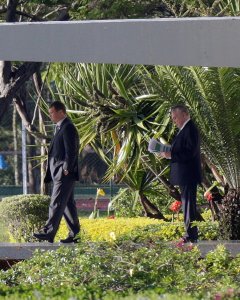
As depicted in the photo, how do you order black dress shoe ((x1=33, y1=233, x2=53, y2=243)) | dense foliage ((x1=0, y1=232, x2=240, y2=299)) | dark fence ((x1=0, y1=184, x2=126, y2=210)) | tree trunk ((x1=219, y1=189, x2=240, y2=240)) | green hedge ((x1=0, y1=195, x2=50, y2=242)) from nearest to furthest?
dense foliage ((x1=0, y1=232, x2=240, y2=299)) < black dress shoe ((x1=33, y1=233, x2=53, y2=243)) < tree trunk ((x1=219, y1=189, x2=240, y2=240)) < green hedge ((x1=0, y1=195, x2=50, y2=242)) < dark fence ((x1=0, y1=184, x2=126, y2=210))

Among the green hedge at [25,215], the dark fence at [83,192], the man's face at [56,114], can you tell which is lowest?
the green hedge at [25,215]

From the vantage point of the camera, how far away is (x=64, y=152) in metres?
12.9

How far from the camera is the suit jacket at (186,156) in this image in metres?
12.6

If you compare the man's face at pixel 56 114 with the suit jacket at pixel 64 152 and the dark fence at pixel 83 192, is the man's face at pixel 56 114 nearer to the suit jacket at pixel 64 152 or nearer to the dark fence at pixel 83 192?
the suit jacket at pixel 64 152

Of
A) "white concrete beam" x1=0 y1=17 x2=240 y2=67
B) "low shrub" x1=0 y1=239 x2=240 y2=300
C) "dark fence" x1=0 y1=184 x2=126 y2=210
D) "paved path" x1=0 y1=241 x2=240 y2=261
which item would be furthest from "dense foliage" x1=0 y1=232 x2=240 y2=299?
"dark fence" x1=0 y1=184 x2=126 y2=210

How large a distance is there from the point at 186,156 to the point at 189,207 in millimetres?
633

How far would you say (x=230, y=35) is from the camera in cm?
773

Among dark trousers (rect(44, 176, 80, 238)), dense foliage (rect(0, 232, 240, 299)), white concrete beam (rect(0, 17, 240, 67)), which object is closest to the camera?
white concrete beam (rect(0, 17, 240, 67))

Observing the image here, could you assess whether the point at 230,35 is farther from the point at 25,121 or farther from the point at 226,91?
the point at 25,121

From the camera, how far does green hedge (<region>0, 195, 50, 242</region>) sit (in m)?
15.3

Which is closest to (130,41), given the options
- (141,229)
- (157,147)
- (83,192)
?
(157,147)

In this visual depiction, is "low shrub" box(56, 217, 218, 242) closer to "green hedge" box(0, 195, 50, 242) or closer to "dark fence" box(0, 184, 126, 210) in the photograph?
"green hedge" box(0, 195, 50, 242)

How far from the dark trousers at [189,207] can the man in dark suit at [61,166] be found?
1.29m

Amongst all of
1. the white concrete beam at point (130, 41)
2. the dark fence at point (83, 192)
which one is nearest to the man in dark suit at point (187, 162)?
the white concrete beam at point (130, 41)
